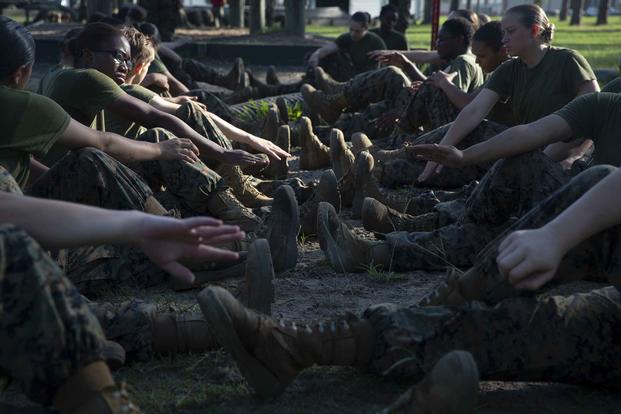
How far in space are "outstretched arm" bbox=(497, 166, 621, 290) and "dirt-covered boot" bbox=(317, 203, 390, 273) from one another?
159 centimetres

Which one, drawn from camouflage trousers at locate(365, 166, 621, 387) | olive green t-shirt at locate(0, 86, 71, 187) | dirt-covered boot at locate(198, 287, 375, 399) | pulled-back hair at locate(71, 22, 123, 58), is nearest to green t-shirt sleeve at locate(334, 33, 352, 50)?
pulled-back hair at locate(71, 22, 123, 58)

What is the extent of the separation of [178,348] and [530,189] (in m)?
1.54

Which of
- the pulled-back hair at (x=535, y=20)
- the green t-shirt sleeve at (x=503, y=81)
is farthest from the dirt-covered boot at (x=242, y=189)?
the pulled-back hair at (x=535, y=20)

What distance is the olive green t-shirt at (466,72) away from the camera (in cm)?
688

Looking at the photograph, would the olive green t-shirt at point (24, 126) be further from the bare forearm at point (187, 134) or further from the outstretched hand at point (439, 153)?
the outstretched hand at point (439, 153)

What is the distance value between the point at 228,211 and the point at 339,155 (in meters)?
1.47

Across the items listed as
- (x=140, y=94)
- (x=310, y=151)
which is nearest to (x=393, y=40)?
(x=310, y=151)

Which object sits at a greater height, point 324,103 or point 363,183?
point 363,183

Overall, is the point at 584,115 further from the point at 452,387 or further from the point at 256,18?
the point at 256,18

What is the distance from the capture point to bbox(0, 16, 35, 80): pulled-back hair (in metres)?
3.41

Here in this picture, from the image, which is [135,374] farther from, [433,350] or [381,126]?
[381,126]

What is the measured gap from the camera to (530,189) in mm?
3818

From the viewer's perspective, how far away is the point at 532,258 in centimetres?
253

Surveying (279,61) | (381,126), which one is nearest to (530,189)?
(381,126)
